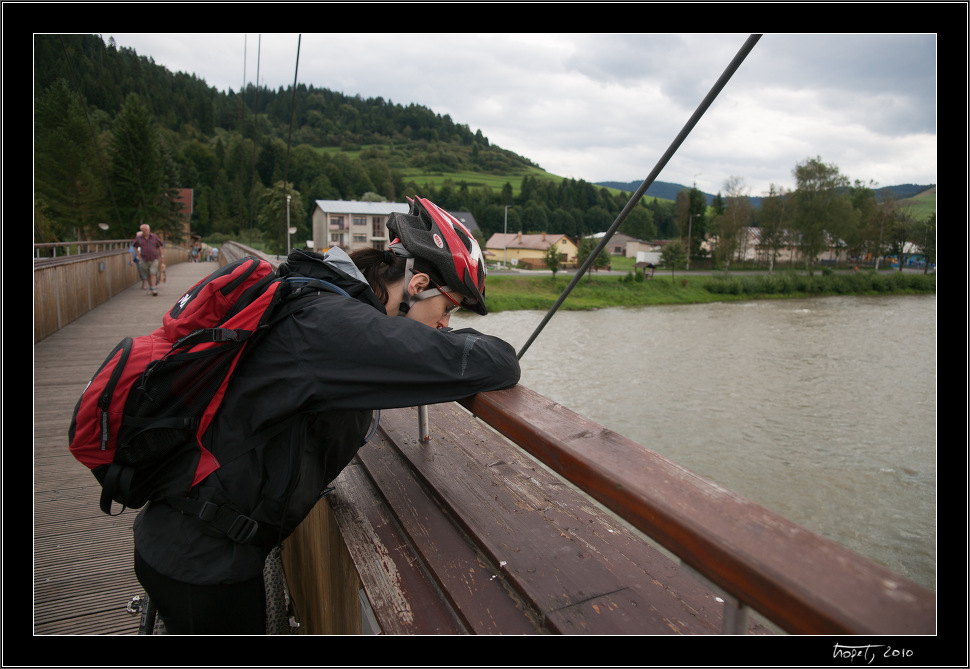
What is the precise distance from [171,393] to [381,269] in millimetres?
568

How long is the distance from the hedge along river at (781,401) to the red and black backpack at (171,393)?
5.92 metres

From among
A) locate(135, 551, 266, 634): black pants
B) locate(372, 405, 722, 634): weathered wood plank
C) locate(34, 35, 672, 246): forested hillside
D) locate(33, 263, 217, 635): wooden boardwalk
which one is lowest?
locate(33, 263, 217, 635): wooden boardwalk

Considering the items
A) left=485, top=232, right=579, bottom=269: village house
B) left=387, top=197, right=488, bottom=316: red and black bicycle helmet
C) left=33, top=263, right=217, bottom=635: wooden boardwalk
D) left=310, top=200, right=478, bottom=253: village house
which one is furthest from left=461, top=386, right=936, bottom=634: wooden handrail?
left=485, top=232, right=579, bottom=269: village house

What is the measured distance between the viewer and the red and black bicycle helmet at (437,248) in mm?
1491

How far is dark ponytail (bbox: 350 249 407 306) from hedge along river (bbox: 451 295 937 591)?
18.4ft

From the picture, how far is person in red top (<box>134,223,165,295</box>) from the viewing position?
12.6 metres

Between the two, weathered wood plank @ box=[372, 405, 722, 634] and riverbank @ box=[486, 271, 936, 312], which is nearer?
weathered wood plank @ box=[372, 405, 722, 634]

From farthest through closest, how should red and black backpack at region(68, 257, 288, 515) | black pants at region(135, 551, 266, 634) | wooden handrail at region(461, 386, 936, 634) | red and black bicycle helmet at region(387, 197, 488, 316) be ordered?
1. red and black bicycle helmet at region(387, 197, 488, 316)
2. black pants at region(135, 551, 266, 634)
3. red and black backpack at region(68, 257, 288, 515)
4. wooden handrail at region(461, 386, 936, 634)

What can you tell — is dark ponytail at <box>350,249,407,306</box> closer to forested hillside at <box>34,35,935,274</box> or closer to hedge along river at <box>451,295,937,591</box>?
forested hillside at <box>34,35,935,274</box>

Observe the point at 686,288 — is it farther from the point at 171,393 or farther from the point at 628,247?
the point at 171,393

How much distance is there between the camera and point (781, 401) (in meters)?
22.3

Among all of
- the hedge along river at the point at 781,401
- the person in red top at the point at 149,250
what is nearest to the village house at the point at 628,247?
the hedge along river at the point at 781,401

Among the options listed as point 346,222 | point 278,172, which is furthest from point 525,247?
point 278,172

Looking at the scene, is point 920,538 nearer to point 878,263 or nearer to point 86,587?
point 86,587
